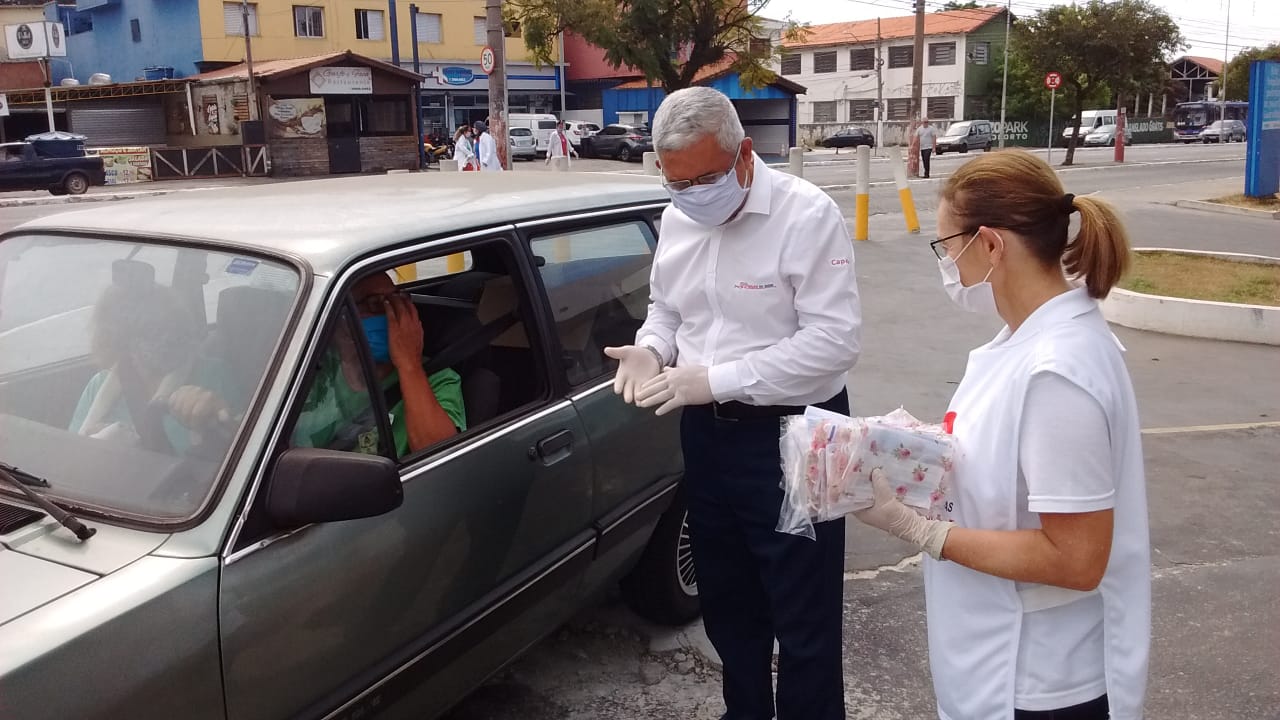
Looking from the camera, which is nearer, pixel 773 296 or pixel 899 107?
pixel 773 296

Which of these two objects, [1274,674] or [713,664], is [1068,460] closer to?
[713,664]

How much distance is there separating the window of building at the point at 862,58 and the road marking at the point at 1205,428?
65.9 metres

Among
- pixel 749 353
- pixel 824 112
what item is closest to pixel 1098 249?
pixel 749 353

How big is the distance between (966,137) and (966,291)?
51.0 m

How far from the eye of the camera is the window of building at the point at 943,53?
213ft

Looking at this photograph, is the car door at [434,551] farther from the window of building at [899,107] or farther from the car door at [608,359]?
the window of building at [899,107]

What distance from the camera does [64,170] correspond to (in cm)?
2861

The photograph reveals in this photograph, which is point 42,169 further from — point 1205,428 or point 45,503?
point 45,503

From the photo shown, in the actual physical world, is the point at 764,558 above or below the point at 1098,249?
below

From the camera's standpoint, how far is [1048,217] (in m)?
1.89

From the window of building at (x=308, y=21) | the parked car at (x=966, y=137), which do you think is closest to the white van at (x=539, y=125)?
the window of building at (x=308, y=21)

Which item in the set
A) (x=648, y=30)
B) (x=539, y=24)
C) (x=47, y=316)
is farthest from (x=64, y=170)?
(x=47, y=316)

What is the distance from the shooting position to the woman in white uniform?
5.75ft

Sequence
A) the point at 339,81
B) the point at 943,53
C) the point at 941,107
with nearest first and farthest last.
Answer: the point at 339,81 < the point at 943,53 < the point at 941,107
